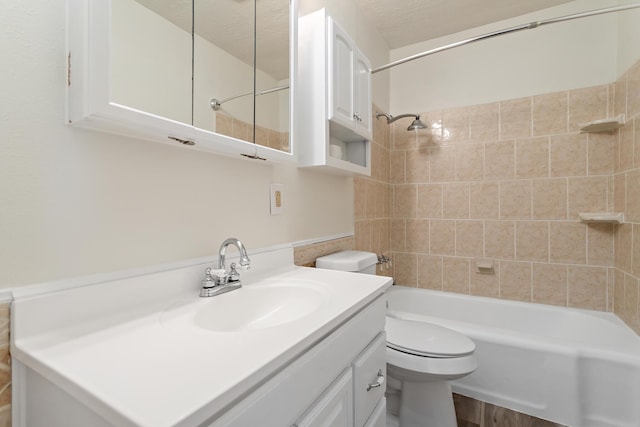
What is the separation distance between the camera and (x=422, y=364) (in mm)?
1205

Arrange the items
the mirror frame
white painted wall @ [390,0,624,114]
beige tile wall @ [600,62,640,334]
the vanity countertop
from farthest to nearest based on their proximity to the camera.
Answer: white painted wall @ [390,0,624,114] → beige tile wall @ [600,62,640,334] → the mirror frame → the vanity countertop

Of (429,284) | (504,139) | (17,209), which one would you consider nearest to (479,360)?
(429,284)

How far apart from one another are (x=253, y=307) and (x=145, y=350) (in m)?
0.43

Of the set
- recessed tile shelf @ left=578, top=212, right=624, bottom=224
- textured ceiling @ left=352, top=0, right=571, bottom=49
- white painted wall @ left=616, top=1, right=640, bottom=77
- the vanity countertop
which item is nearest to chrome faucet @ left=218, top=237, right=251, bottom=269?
the vanity countertop

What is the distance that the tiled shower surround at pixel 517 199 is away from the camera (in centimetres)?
169

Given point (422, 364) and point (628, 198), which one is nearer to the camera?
point (422, 364)

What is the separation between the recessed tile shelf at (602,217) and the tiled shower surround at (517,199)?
44 millimetres

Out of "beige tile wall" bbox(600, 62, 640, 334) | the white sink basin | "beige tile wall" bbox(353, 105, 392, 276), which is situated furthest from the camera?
"beige tile wall" bbox(353, 105, 392, 276)

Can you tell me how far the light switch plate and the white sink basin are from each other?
1.09 ft

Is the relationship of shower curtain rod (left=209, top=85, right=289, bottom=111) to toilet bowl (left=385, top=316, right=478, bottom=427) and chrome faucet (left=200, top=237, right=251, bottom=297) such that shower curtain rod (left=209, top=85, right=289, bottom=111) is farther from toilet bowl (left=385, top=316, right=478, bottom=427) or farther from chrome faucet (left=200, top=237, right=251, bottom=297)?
toilet bowl (left=385, top=316, right=478, bottom=427)

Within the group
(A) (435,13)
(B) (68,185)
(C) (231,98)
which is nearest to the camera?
(B) (68,185)

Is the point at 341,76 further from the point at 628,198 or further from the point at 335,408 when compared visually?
the point at 628,198

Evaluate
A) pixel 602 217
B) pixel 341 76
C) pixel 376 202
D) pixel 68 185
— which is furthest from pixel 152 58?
pixel 602 217

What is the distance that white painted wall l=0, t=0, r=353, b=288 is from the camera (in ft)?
1.76
